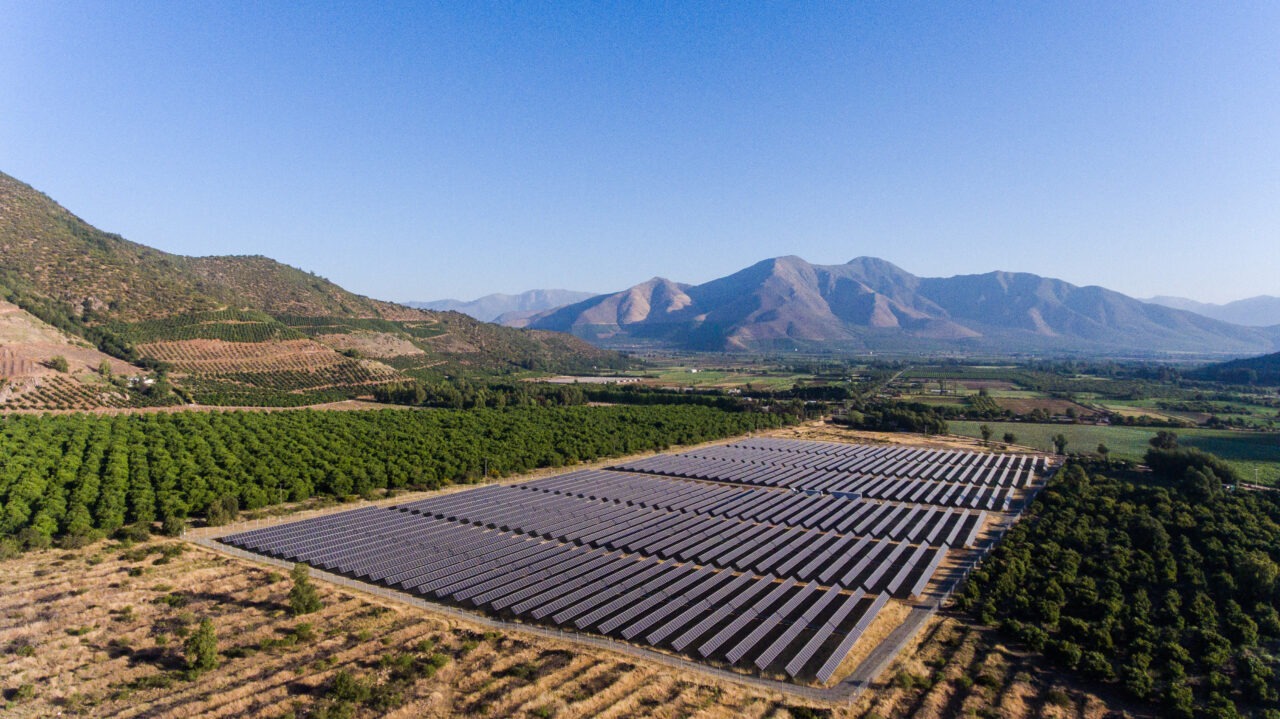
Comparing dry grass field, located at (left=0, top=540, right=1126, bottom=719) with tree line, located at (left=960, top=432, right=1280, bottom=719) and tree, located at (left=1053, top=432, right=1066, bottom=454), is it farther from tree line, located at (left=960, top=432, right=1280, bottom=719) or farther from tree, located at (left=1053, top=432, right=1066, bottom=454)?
tree, located at (left=1053, top=432, right=1066, bottom=454)

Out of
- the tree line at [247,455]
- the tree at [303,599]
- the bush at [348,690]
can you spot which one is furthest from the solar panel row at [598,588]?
the tree line at [247,455]

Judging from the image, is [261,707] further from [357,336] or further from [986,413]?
[357,336]

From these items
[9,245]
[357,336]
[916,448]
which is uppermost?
[9,245]

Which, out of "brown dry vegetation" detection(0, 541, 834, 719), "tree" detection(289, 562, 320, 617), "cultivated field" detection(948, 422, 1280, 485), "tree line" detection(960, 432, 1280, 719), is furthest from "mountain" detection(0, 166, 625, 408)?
"cultivated field" detection(948, 422, 1280, 485)

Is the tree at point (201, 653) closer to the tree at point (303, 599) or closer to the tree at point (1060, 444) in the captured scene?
the tree at point (303, 599)

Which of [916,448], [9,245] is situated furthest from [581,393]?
[9,245]

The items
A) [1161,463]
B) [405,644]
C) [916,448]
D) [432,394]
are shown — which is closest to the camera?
[405,644]

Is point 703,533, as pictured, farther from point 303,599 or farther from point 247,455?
point 247,455
